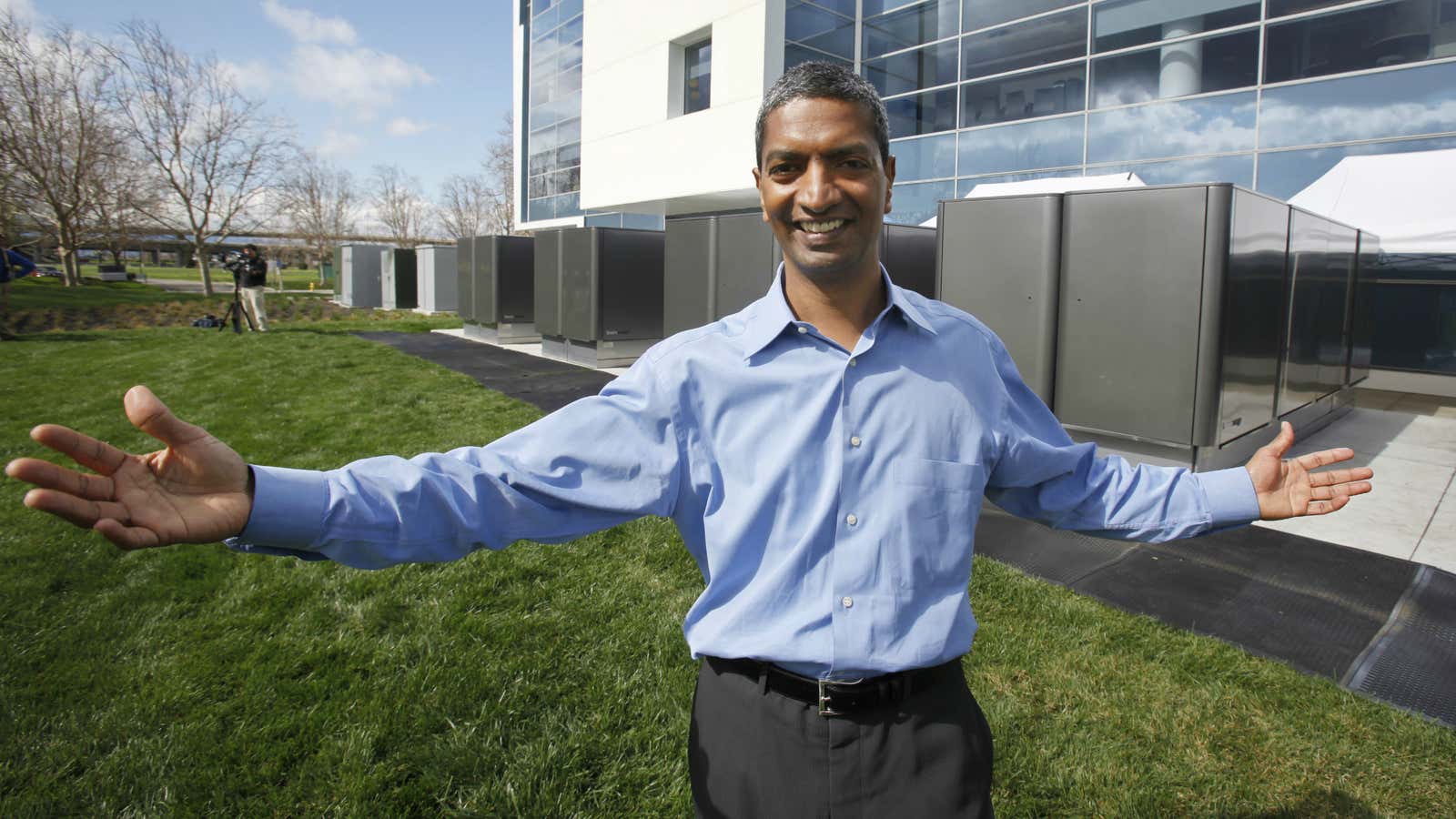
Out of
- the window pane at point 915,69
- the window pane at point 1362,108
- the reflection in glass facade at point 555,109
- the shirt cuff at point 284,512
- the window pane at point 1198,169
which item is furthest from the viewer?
the reflection in glass facade at point 555,109

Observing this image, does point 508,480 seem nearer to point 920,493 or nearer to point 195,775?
point 920,493

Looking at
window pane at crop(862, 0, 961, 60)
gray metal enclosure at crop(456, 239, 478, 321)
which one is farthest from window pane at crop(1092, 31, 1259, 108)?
gray metal enclosure at crop(456, 239, 478, 321)

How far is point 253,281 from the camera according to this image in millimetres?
18766

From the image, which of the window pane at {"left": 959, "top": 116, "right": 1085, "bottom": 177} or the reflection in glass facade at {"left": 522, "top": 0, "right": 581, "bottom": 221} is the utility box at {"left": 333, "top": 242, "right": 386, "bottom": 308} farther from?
the window pane at {"left": 959, "top": 116, "right": 1085, "bottom": 177}

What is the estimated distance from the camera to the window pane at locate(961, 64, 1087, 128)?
17062mm

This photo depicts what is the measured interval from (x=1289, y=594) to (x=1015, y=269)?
12.3 ft

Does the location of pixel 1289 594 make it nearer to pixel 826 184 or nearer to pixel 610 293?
pixel 826 184

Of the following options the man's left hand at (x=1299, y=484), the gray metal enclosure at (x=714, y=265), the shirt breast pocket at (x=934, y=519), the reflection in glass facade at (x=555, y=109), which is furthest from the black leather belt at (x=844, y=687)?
the reflection in glass facade at (x=555, y=109)

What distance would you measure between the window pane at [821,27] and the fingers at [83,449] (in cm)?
2289

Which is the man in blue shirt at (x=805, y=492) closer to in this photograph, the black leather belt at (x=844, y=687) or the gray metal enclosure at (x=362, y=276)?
the black leather belt at (x=844, y=687)

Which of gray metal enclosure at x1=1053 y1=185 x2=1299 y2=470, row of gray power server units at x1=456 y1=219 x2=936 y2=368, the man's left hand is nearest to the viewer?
the man's left hand

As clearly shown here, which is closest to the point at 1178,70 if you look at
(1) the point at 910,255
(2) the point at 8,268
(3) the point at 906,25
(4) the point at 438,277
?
(3) the point at 906,25

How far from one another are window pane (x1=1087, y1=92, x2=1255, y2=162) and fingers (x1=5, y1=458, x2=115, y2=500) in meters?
17.1

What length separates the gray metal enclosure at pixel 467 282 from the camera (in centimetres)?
1928
